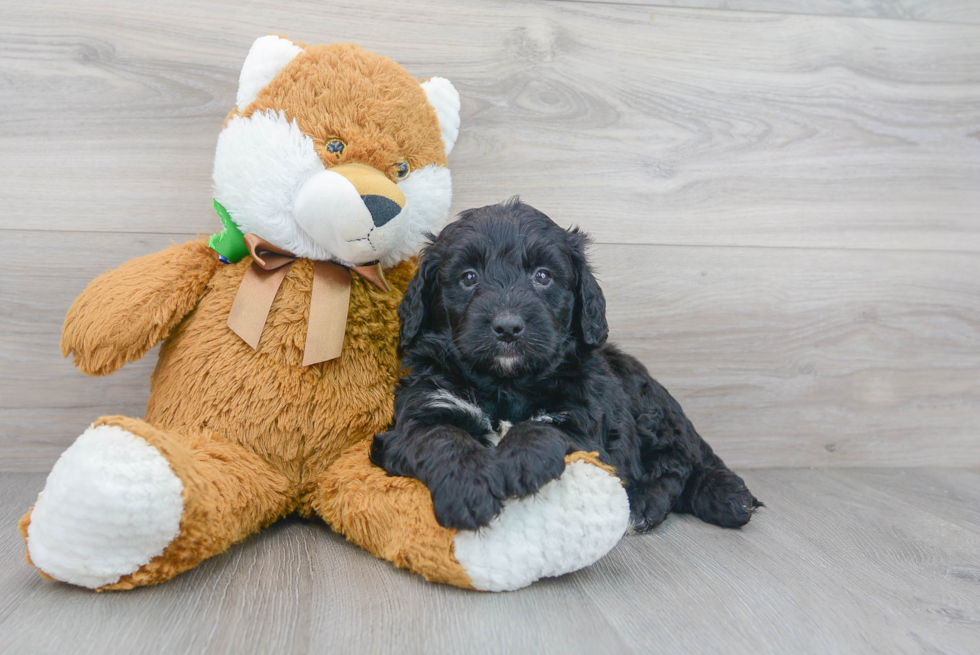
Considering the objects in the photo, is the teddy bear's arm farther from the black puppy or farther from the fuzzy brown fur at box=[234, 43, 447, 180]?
the black puppy

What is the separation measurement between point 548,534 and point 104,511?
752 mm

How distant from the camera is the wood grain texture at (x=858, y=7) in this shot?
2.17m

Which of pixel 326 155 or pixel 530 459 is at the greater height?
pixel 326 155

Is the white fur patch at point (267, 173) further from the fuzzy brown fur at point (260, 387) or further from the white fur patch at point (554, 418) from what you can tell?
the white fur patch at point (554, 418)

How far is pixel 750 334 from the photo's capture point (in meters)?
2.29

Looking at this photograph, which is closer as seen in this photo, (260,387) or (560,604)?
(560,604)

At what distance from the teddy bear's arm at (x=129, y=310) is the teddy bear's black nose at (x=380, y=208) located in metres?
0.45

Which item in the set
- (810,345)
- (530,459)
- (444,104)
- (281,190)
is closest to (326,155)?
(281,190)

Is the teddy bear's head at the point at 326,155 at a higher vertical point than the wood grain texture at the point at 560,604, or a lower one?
higher

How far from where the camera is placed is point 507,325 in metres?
1.34

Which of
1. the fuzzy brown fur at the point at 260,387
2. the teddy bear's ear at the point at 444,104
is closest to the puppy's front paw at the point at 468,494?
the fuzzy brown fur at the point at 260,387

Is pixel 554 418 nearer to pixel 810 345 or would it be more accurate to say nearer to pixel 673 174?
pixel 673 174

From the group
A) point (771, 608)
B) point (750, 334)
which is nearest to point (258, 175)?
point (771, 608)

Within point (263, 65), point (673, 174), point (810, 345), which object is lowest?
point (810, 345)
